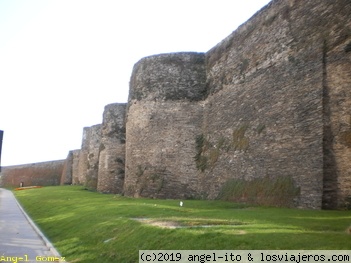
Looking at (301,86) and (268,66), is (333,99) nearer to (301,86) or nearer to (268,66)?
(301,86)

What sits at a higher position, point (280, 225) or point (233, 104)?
point (233, 104)

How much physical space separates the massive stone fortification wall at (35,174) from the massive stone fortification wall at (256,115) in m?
33.3

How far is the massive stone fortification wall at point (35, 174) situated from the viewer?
192 feet

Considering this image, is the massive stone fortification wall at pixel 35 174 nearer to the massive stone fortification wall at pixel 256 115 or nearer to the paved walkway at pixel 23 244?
the massive stone fortification wall at pixel 256 115

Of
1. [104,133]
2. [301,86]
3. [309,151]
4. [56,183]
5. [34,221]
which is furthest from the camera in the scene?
[56,183]

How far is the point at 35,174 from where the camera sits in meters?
60.2

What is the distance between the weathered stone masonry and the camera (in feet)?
39.9

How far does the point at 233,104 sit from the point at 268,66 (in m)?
2.89

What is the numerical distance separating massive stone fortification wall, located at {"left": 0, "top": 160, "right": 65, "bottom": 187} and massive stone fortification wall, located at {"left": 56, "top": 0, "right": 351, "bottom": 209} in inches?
1310

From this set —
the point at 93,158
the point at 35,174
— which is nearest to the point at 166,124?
the point at 93,158

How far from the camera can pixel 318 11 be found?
1339 centimetres

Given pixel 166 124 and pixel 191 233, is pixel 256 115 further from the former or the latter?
pixel 191 233

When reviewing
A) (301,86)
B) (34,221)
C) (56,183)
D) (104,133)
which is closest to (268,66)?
(301,86)

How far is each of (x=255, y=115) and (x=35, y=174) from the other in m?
50.2
